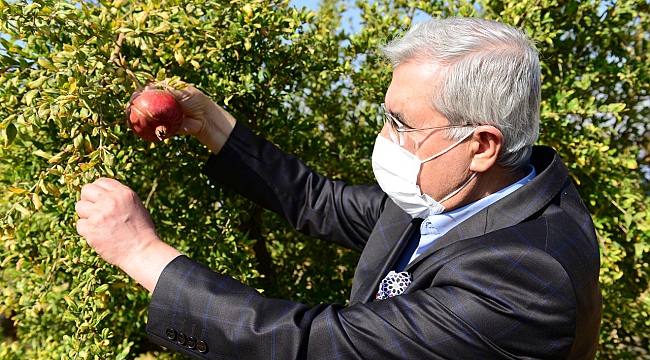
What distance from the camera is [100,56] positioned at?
1.84 meters

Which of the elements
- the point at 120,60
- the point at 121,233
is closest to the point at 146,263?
the point at 121,233

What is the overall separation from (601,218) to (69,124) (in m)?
2.31

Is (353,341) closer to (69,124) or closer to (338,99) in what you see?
(69,124)

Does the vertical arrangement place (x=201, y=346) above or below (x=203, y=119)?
below

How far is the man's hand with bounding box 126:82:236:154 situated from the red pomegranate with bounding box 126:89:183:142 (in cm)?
7

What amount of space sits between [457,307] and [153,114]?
1.02 m

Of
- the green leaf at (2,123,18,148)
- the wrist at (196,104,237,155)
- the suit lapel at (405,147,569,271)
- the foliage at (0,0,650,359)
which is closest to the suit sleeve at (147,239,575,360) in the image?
the suit lapel at (405,147,569,271)

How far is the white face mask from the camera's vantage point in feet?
6.13

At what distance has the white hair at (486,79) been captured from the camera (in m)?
1.71

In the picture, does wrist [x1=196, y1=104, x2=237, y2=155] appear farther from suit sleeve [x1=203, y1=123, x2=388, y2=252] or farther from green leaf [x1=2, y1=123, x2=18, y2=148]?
green leaf [x1=2, y1=123, x2=18, y2=148]

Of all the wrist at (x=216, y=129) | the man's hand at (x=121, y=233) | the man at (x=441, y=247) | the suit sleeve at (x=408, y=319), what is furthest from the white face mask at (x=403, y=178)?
the man's hand at (x=121, y=233)

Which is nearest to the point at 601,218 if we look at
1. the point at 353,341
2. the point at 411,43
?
the point at 411,43

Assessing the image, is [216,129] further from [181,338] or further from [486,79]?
[486,79]

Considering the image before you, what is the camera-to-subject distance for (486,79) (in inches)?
67.3
